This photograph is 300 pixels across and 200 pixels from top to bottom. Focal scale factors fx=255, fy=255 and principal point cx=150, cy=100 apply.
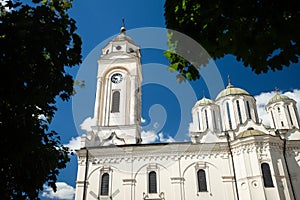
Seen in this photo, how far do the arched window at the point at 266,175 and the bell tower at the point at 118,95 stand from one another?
423 inches

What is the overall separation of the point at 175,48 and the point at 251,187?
53.0ft

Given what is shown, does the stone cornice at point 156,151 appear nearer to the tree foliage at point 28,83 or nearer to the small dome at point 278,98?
the small dome at point 278,98

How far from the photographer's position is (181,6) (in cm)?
509

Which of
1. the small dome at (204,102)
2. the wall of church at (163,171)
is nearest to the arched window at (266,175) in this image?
the wall of church at (163,171)

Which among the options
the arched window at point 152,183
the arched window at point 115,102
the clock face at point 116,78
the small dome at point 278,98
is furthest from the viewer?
the small dome at point 278,98

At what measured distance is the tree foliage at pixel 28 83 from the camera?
17.8 feet

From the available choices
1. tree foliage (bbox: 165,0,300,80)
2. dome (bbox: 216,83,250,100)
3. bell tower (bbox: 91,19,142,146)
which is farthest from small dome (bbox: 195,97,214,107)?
tree foliage (bbox: 165,0,300,80)

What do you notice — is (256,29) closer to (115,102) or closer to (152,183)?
(152,183)

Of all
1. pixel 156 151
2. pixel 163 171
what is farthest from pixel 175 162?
pixel 156 151

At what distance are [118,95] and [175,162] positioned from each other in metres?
8.91

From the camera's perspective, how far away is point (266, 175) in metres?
18.9

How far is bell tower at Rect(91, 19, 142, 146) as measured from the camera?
23.4 m

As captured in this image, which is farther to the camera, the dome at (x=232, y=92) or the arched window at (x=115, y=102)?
the dome at (x=232, y=92)

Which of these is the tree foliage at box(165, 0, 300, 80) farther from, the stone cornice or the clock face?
the clock face
